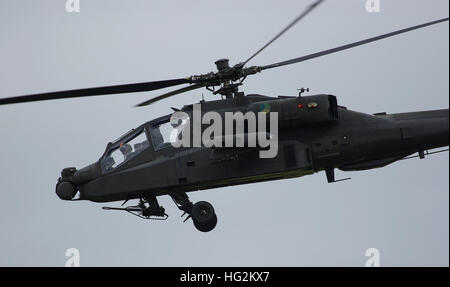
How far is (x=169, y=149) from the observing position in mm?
24703

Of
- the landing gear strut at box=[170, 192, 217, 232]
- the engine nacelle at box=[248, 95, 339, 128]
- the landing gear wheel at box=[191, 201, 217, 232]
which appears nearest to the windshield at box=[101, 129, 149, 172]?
the landing gear strut at box=[170, 192, 217, 232]

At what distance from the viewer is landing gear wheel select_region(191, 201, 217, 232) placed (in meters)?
24.6

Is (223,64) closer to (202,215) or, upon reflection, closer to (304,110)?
(304,110)

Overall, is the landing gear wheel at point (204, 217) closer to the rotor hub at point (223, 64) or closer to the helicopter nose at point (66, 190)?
the helicopter nose at point (66, 190)

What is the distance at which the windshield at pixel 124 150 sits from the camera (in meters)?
25.1

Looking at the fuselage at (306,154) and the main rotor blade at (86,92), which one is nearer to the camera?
the main rotor blade at (86,92)

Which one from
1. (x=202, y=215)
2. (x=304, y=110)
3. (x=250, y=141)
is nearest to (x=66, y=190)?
(x=202, y=215)

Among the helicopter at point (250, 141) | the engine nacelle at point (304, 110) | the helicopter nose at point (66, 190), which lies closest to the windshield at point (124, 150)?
the helicopter at point (250, 141)

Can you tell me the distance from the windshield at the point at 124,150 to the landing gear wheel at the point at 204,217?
226 cm

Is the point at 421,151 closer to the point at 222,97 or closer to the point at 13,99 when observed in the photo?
the point at 222,97
